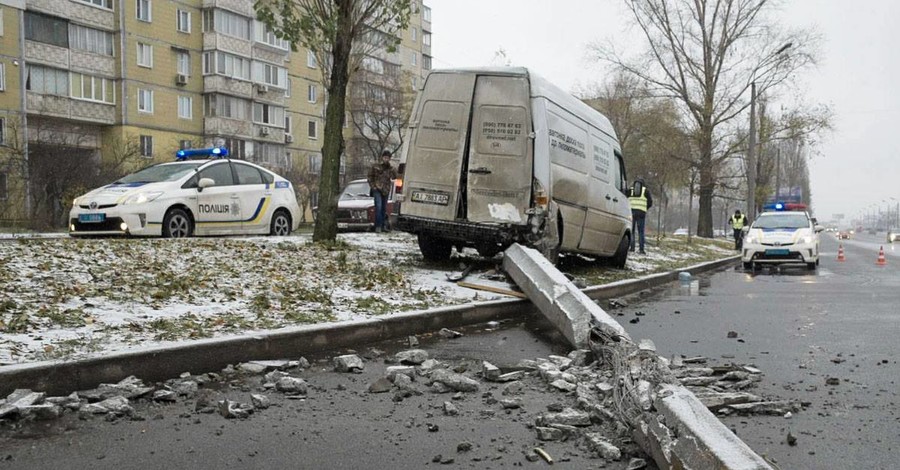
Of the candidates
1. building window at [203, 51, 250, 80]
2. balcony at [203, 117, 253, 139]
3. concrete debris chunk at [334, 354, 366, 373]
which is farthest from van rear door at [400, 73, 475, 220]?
building window at [203, 51, 250, 80]

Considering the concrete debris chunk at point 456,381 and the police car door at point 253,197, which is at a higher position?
the police car door at point 253,197

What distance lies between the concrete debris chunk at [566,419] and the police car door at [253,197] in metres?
10.2

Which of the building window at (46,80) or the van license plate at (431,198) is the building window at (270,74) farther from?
the van license plate at (431,198)

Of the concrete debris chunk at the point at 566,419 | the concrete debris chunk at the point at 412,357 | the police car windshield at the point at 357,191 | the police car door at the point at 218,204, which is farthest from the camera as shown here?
the police car windshield at the point at 357,191

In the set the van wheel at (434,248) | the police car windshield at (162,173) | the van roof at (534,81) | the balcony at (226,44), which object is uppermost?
the balcony at (226,44)

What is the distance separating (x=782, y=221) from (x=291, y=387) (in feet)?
57.9

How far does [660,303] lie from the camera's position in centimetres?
1009

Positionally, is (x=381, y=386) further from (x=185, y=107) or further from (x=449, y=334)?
(x=185, y=107)

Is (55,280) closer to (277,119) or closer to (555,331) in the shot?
(555,331)

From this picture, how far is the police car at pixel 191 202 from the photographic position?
1144 centimetres

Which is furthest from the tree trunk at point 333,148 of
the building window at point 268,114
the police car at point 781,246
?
the building window at point 268,114

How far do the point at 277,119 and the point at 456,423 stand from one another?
46597 millimetres

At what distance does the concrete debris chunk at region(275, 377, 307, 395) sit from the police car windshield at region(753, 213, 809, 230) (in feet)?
55.9

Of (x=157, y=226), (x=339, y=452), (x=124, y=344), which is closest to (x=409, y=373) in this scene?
(x=339, y=452)
